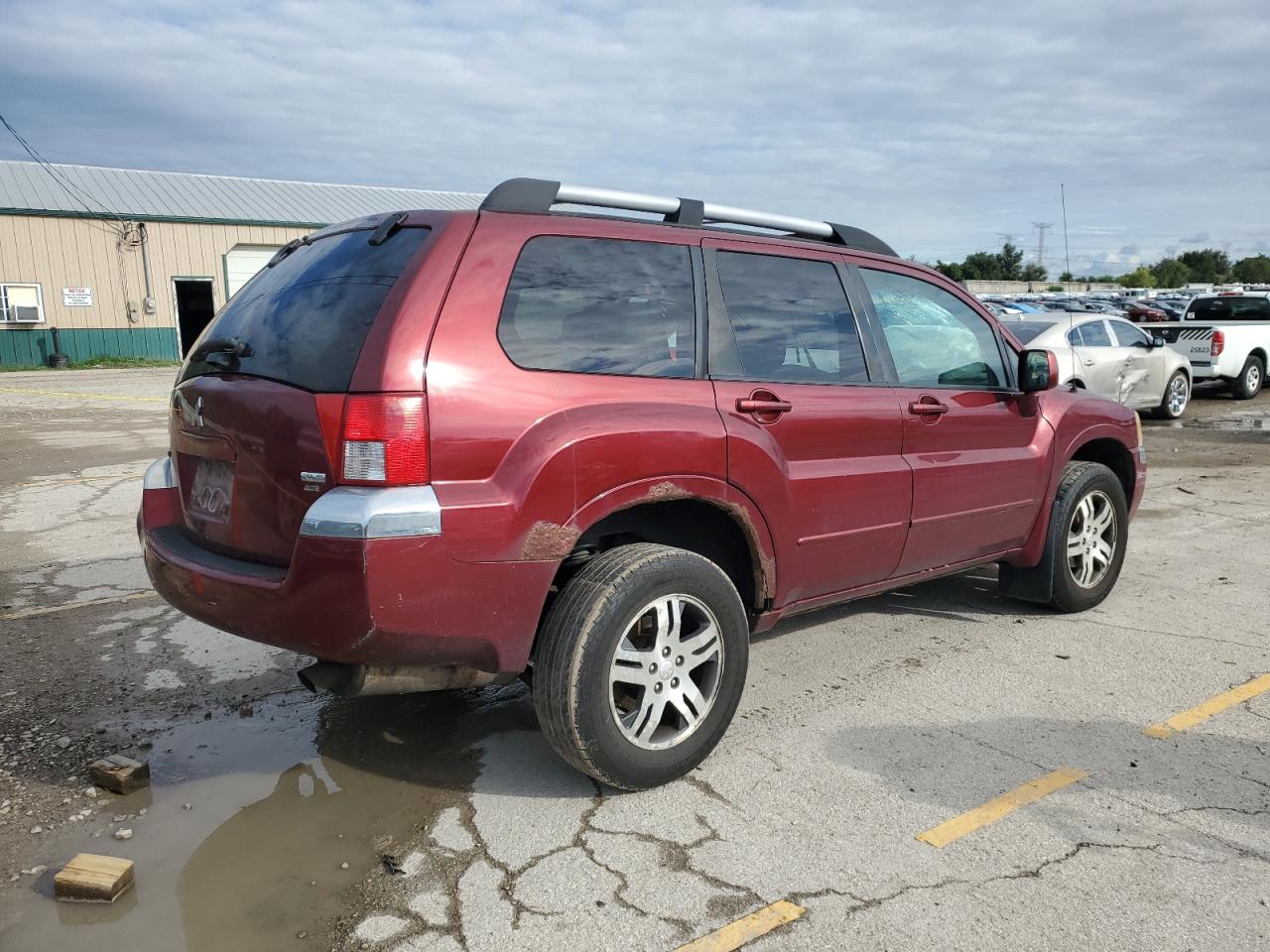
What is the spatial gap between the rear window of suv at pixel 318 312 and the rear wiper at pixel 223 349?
1 centimetres

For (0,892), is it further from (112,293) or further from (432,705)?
(112,293)

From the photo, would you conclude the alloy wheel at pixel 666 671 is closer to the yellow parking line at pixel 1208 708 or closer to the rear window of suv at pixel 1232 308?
the yellow parking line at pixel 1208 708

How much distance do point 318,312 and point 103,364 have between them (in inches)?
1180

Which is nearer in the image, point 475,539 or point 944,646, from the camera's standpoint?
point 475,539

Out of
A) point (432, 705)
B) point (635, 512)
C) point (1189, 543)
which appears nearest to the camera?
point (635, 512)

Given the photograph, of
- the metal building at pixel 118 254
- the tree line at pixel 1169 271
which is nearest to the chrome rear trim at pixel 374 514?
the metal building at pixel 118 254

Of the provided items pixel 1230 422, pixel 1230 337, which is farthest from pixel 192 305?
pixel 1230 422

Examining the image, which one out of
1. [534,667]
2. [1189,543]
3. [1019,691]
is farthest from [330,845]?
[1189,543]

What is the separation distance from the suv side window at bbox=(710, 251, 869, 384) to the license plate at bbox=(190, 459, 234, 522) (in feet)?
5.61

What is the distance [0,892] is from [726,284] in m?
3.04

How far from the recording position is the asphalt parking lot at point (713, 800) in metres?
2.70

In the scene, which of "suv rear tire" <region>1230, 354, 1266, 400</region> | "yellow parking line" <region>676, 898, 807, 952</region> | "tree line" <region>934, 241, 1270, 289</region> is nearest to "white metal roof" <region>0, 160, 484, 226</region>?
"suv rear tire" <region>1230, 354, 1266, 400</region>

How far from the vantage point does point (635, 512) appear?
358cm

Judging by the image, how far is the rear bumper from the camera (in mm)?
2799
